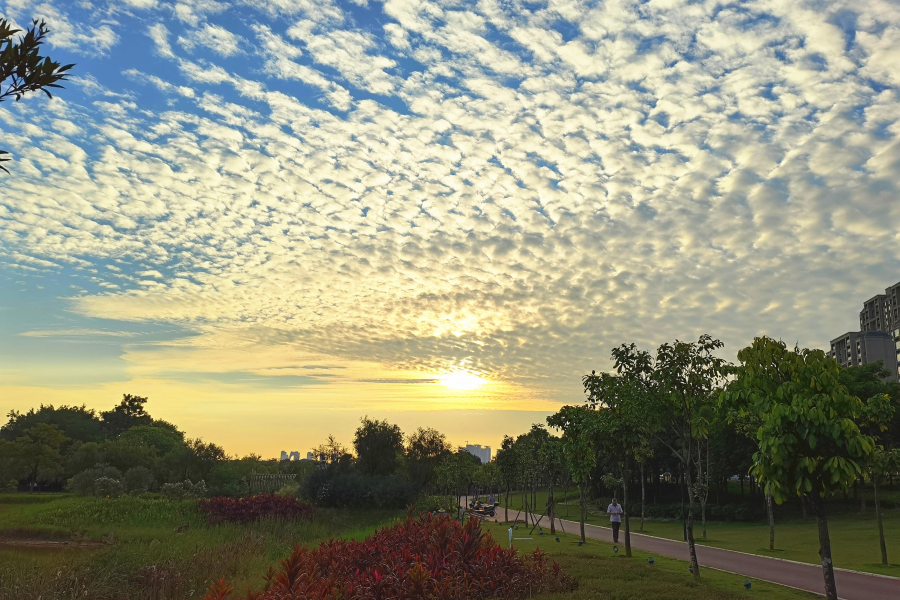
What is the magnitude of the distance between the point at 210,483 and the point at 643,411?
4134 cm

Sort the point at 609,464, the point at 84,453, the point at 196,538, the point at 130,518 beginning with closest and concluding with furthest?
1. the point at 196,538
2. the point at 130,518
3. the point at 84,453
4. the point at 609,464

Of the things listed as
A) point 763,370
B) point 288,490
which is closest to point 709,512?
point 288,490

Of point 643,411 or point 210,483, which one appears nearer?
point 643,411

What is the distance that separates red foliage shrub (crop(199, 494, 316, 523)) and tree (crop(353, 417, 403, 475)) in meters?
13.7

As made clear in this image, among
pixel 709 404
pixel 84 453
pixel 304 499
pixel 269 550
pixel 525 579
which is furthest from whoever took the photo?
pixel 84 453

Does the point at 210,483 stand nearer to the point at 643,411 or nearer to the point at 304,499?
the point at 304,499

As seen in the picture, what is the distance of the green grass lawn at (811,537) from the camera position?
20.3 meters

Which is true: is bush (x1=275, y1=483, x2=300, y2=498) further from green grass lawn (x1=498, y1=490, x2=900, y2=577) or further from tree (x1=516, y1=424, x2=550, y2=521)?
green grass lawn (x1=498, y1=490, x2=900, y2=577)

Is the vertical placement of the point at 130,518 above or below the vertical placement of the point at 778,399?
below

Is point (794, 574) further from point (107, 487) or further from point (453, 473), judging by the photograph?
point (107, 487)

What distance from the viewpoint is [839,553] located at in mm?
22250

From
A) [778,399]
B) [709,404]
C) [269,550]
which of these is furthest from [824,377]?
[269,550]

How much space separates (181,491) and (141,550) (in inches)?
842

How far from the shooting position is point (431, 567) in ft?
29.6
